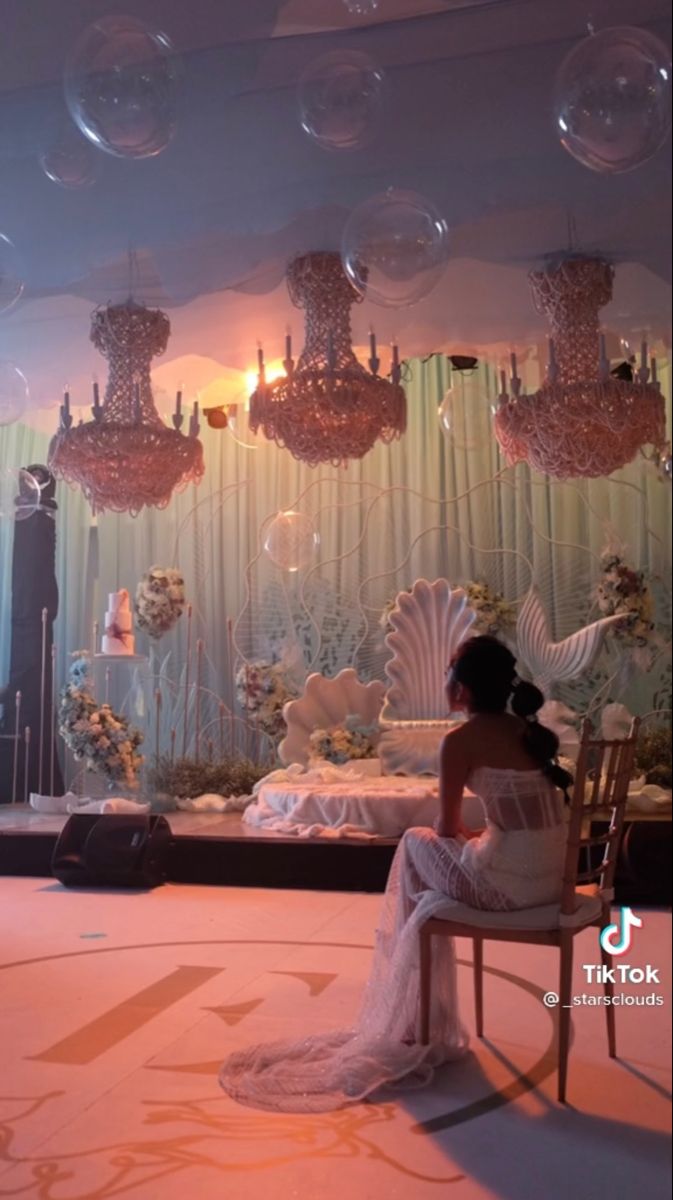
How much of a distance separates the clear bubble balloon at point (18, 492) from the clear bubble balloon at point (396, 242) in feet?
9.40

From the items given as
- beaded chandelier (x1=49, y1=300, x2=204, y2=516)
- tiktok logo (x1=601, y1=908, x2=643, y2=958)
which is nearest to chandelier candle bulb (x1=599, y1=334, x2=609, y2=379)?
beaded chandelier (x1=49, y1=300, x2=204, y2=516)

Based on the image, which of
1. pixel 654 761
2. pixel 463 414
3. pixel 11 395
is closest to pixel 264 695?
pixel 654 761

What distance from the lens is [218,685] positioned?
28.7 ft

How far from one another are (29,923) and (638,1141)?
2907 millimetres

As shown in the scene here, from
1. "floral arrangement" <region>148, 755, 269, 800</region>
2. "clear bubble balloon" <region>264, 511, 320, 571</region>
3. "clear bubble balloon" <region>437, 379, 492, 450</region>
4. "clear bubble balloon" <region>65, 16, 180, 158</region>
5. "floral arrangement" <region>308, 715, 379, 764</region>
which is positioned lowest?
"floral arrangement" <region>148, 755, 269, 800</region>

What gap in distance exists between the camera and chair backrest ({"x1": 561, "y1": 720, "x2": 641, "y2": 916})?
233 cm

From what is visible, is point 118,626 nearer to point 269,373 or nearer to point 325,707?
point 325,707

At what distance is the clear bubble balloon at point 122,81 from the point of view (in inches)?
89.1

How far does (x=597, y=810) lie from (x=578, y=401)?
288 centimetres

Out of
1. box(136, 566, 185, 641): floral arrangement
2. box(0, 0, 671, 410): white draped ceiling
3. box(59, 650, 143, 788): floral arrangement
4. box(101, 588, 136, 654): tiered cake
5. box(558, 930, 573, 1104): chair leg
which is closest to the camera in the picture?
box(558, 930, 573, 1104): chair leg

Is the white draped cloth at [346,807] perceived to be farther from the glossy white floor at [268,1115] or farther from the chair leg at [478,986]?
the chair leg at [478,986]

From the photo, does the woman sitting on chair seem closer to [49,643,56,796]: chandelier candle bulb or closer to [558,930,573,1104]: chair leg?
[558,930,573,1104]: chair leg

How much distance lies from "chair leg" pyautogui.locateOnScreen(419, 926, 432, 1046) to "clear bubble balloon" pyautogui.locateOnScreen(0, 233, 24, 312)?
2016 millimetres

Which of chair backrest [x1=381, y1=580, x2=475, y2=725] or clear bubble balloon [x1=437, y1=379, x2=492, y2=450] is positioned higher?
clear bubble balloon [x1=437, y1=379, x2=492, y2=450]
